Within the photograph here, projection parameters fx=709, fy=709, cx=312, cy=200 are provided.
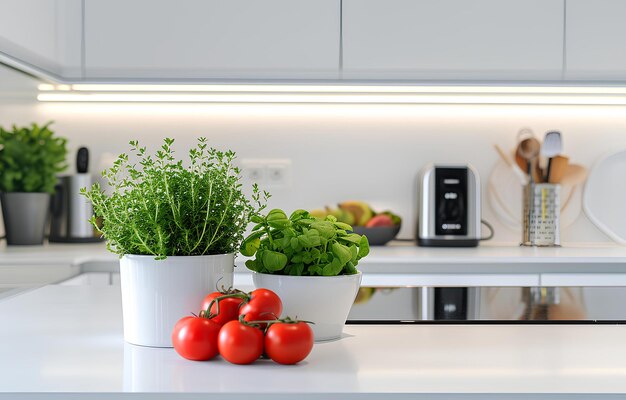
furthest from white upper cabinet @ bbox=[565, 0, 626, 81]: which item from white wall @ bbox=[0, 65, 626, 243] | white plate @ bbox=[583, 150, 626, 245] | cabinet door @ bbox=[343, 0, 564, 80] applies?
white plate @ bbox=[583, 150, 626, 245]

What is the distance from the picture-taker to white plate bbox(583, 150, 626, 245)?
282cm

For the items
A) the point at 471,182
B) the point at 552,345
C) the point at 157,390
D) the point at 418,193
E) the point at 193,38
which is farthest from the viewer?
the point at 418,193

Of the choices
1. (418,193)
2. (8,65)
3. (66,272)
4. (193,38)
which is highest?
(193,38)

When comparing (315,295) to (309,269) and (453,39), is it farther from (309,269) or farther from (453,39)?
(453,39)

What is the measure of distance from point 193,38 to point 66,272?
A: 894 mm

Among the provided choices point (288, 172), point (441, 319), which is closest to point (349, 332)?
point (441, 319)

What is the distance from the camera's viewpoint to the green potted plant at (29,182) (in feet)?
7.34

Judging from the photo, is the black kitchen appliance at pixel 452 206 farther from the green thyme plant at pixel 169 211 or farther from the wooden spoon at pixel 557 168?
the green thyme plant at pixel 169 211

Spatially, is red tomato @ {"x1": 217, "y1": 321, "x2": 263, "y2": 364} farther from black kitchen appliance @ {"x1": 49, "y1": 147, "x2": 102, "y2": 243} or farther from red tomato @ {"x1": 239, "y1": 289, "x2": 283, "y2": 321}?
black kitchen appliance @ {"x1": 49, "y1": 147, "x2": 102, "y2": 243}

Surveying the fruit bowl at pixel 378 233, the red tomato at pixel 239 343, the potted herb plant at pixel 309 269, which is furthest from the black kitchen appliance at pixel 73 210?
the red tomato at pixel 239 343

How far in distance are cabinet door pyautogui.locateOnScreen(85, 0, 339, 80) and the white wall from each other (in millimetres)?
382

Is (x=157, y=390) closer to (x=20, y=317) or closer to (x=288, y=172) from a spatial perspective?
(x=20, y=317)

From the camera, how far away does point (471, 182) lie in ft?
8.46

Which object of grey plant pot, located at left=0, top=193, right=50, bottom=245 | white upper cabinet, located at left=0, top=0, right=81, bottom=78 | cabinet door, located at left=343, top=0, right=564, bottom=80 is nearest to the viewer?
white upper cabinet, located at left=0, top=0, right=81, bottom=78
